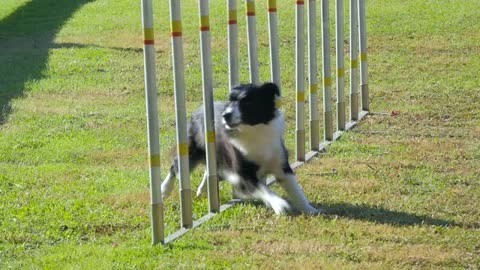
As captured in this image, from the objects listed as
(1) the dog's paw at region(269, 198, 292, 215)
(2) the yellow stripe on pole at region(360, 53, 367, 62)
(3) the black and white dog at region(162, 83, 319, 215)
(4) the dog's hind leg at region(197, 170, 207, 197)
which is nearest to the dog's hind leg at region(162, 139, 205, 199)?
(4) the dog's hind leg at region(197, 170, 207, 197)

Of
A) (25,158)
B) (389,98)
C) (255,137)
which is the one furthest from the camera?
(389,98)

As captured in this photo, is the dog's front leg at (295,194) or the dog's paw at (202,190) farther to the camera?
the dog's paw at (202,190)

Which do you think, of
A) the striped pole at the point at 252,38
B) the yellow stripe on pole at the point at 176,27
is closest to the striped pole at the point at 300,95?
the striped pole at the point at 252,38

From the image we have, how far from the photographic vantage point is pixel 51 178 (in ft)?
Answer: 35.6

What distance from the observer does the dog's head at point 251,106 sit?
9.14 meters

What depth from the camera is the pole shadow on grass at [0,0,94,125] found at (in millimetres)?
17914

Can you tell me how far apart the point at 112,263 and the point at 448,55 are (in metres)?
13.2

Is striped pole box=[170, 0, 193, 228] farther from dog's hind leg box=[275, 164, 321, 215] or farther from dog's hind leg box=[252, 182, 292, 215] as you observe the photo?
dog's hind leg box=[275, 164, 321, 215]

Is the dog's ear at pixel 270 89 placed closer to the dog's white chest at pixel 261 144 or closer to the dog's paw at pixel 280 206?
the dog's white chest at pixel 261 144

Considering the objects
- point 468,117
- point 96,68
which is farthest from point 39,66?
point 468,117

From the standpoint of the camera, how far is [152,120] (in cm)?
781

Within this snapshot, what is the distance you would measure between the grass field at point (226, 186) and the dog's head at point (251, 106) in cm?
70

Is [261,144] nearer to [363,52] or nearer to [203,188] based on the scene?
[203,188]

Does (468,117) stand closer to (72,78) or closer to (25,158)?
(25,158)
